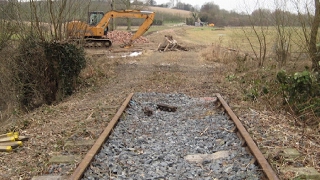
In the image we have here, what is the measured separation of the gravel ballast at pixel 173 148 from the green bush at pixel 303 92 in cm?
156

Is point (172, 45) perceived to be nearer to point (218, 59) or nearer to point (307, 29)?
point (218, 59)

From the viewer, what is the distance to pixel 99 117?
745cm

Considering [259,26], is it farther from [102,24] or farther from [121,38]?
[121,38]

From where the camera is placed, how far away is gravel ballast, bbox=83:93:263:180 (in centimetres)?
467

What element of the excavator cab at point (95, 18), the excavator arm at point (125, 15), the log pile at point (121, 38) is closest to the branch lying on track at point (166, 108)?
the excavator arm at point (125, 15)

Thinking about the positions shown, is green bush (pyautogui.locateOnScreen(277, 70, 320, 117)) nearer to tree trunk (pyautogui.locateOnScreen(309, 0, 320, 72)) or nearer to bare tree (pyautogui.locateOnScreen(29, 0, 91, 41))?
tree trunk (pyautogui.locateOnScreen(309, 0, 320, 72))

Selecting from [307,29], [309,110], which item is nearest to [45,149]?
[309,110]

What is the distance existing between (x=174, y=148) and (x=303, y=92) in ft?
11.9

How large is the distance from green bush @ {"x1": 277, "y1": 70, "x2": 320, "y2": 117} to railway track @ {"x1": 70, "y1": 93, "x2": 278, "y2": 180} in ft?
4.74

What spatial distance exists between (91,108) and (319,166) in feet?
18.1

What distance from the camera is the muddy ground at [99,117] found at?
5171mm

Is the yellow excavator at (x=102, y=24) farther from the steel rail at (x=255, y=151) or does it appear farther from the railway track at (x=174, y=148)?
the steel rail at (x=255, y=151)

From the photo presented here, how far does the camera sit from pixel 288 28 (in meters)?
12.0

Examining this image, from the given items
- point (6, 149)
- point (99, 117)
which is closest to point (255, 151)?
point (99, 117)
